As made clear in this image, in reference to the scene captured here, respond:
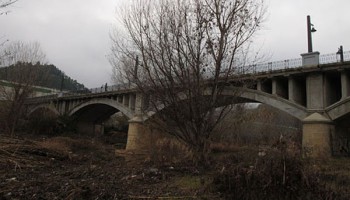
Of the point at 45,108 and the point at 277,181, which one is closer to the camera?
the point at 277,181

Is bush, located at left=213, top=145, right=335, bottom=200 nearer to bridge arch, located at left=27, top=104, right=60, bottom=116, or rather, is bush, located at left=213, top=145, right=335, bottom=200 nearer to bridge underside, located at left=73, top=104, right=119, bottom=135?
bridge underside, located at left=73, top=104, right=119, bottom=135

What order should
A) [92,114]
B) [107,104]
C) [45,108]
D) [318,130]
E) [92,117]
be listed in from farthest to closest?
[92,117] → [92,114] → [45,108] → [107,104] → [318,130]

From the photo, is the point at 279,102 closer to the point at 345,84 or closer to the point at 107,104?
the point at 345,84

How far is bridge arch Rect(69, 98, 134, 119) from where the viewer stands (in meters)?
38.7

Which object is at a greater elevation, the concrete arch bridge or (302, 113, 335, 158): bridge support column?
the concrete arch bridge

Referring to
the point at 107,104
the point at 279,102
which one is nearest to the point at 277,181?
the point at 279,102

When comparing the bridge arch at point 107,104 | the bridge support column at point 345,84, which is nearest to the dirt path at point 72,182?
the bridge support column at point 345,84

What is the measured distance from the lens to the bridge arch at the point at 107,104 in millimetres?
38700

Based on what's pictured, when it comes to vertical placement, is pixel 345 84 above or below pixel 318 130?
above

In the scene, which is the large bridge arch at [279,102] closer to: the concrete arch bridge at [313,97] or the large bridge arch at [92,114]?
the concrete arch bridge at [313,97]

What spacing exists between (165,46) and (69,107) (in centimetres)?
4310

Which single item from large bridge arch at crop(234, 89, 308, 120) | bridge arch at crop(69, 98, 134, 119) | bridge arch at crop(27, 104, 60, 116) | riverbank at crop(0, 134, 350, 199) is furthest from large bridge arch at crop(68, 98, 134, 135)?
riverbank at crop(0, 134, 350, 199)

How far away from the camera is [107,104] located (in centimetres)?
4369

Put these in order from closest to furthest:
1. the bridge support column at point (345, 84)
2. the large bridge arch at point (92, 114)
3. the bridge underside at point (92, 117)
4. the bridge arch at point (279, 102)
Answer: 1. the bridge support column at point (345, 84)
2. the bridge arch at point (279, 102)
3. the large bridge arch at point (92, 114)
4. the bridge underside at point (92, 117)
